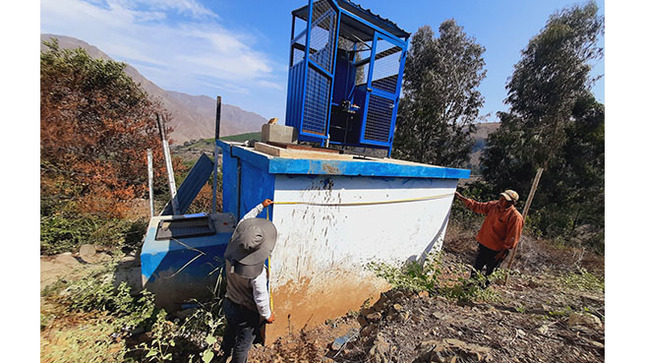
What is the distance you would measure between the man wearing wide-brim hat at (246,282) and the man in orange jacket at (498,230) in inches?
119

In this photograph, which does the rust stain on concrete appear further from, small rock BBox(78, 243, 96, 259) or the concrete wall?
small rock BBox(78, 243, 96, 259)

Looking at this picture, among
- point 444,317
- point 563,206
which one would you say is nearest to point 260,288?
point 444,317

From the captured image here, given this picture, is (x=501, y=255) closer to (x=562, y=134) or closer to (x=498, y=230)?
(x=498, y=230)

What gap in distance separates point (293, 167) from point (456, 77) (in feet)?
40.0

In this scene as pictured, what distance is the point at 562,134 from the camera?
910 centimetres

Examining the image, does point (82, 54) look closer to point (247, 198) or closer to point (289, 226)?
point (247, 198)

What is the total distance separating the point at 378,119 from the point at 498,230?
2926 mm

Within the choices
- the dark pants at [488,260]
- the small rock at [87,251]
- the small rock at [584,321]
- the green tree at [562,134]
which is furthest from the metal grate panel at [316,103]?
the green tree at [562,134]

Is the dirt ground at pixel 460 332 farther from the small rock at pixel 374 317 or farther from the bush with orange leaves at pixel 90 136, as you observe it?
the bush with orange leaves at pixel 90 136

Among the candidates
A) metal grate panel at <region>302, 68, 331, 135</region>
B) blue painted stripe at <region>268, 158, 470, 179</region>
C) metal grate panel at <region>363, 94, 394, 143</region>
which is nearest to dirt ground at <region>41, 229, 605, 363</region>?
blue painted stripe at <region>268, 158, 470, 179</region>

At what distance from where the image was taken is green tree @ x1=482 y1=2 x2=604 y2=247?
8969mm

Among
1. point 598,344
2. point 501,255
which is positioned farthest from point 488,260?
point 598,344

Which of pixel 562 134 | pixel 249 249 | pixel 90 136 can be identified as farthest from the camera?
pixel 562 134

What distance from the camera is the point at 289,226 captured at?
2.25 metres
